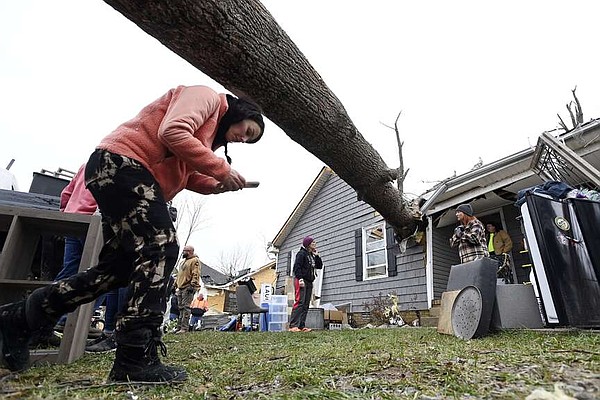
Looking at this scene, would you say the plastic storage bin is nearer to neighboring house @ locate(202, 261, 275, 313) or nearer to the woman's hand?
the woman's hand

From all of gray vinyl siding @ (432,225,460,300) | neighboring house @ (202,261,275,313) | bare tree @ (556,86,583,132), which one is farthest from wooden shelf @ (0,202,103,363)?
neighboring house @ (202,261,275,313)

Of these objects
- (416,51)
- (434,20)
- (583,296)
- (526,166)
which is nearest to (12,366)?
(583,296)

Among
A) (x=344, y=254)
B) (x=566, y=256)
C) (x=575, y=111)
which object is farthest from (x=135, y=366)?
(x=575, y=111)

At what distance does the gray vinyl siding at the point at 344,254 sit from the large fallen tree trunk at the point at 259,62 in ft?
15.6

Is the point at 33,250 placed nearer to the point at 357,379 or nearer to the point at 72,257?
the point at 72,257

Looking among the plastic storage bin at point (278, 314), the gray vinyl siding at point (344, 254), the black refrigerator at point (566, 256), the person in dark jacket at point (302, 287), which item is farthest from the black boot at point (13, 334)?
the gray vinyl siding at point (344, 254)

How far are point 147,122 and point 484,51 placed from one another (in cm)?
983

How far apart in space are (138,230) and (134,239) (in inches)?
1.4

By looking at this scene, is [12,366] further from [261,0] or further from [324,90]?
[324,90]

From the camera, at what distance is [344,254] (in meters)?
9.58

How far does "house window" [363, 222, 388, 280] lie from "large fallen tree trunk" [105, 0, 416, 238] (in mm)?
5370

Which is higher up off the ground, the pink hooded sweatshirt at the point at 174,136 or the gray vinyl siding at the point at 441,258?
the gray vinyl siding at the point at 441,258

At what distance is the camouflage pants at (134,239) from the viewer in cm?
119

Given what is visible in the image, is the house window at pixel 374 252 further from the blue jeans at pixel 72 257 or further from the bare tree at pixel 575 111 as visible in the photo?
the blue jeans at pixel 72 257
